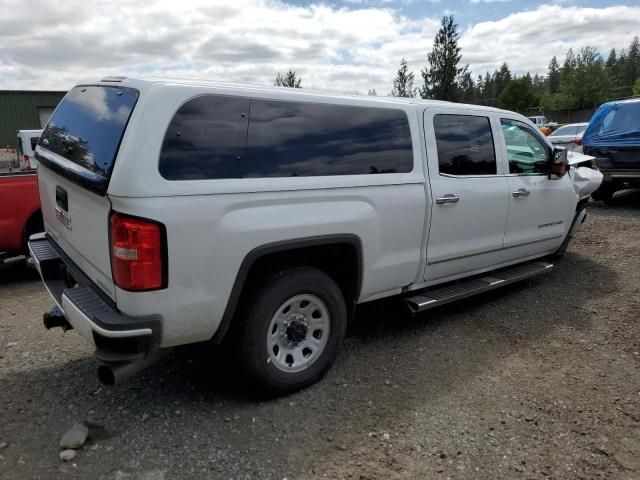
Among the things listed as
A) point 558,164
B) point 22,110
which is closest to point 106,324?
point 558,164

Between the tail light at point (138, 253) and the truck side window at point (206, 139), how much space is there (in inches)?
11.4

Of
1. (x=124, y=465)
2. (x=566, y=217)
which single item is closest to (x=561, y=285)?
(x=566, y=217)

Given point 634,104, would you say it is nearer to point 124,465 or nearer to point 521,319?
point 521,319

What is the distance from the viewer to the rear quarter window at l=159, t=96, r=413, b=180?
107 inches

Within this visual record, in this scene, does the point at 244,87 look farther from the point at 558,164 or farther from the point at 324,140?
the point at 558,164

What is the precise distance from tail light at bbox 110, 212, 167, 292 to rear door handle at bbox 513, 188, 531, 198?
328cm

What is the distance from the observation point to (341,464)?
8.92ft

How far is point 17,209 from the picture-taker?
215 inches

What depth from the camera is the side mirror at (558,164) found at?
4953 mm

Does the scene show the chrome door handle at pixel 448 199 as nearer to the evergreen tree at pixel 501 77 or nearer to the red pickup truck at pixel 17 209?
the red pickup truck at pixel 17 209

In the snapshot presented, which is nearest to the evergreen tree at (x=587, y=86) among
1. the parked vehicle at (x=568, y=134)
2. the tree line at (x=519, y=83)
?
the tree line at (x=519, y=83)

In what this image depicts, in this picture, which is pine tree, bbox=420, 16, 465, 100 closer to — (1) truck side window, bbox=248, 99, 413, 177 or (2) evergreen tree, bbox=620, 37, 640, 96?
(1) truck side window, bbox=248, 99, 413, 177

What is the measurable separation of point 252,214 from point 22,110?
28929 mm

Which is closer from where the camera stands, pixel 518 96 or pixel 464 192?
pixel 464 192
